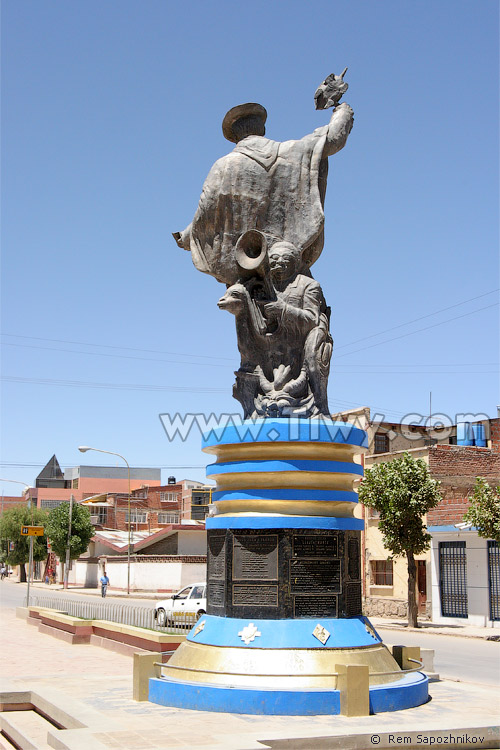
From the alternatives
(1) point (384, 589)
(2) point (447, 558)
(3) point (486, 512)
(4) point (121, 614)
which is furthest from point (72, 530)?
(3) point (486, 512)

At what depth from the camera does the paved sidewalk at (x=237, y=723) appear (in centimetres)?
786

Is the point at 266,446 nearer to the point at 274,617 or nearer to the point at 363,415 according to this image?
the point at 274,617

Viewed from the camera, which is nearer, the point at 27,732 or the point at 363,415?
the point at 27,732

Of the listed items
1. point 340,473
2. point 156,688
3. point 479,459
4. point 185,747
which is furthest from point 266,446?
point 479,459

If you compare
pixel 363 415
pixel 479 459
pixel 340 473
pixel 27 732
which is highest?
pixel 363 415

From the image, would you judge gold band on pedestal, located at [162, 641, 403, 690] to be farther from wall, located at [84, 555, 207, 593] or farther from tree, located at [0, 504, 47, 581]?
tree, located at [0, 504, 47, 581]

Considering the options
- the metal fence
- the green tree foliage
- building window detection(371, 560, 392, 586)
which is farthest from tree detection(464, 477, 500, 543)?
the green tree foliage

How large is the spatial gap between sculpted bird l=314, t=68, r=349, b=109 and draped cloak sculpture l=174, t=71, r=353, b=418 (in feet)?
0.05

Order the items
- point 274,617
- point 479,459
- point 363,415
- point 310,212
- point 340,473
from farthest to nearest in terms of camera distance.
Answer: point 363,415 < point 479,459 < point 310,212 < point 340,473 < point 274,617

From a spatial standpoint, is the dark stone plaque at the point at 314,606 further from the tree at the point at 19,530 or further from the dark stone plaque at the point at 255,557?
the tree at the point at 19,530

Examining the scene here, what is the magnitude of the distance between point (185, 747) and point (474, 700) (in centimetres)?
458

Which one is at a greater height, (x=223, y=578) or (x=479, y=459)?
(x=479, y=459)

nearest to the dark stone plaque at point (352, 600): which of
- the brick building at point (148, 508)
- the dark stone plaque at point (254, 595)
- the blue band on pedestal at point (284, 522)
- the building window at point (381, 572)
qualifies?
the blue band on pedestal at point (284, 522)

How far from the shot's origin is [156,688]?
9.91 m
